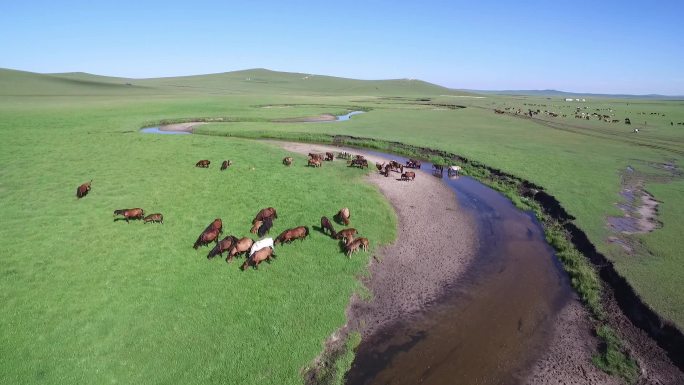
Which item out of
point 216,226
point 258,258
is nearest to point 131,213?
point 216,226

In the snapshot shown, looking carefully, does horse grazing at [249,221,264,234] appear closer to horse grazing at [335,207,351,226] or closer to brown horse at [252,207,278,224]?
brown horse at [252,207,278,224]

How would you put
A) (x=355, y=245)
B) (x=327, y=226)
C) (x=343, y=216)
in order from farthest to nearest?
1. (x=343, y=216)
2. (x=327, y=226)
3. (x=355, y=245)

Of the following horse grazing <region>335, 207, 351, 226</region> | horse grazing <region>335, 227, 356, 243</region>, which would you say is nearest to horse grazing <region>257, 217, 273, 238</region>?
horse grazing <region>335, 227, 356, 243</region>

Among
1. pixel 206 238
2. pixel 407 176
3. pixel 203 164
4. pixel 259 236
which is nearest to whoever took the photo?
pixel 206 238

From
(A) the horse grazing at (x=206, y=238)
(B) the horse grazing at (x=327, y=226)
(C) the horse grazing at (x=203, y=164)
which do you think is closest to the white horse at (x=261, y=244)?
(A) the horse grazing at (x=206, y=238)

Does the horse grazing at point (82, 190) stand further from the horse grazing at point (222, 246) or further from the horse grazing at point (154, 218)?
the horse grazing at point (222, 246)

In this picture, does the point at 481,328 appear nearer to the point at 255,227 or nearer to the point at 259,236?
the point at 259,236
